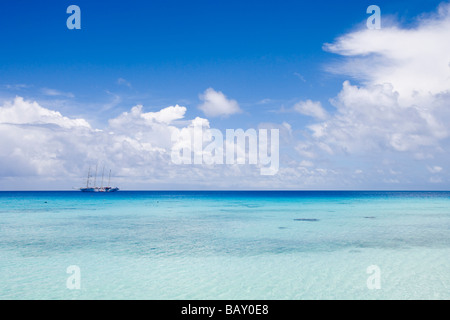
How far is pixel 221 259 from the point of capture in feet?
53.0

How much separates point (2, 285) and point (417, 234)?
24.5m

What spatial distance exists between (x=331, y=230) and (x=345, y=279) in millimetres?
14116

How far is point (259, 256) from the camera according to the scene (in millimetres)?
16578

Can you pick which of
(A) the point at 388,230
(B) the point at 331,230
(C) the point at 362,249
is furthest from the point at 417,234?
(C) the point at 362,249

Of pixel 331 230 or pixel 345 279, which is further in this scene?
pixel 331 230

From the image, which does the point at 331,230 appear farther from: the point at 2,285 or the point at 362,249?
the point at 2,285

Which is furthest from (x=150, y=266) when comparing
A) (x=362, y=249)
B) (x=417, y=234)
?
(x=417, y=234)
